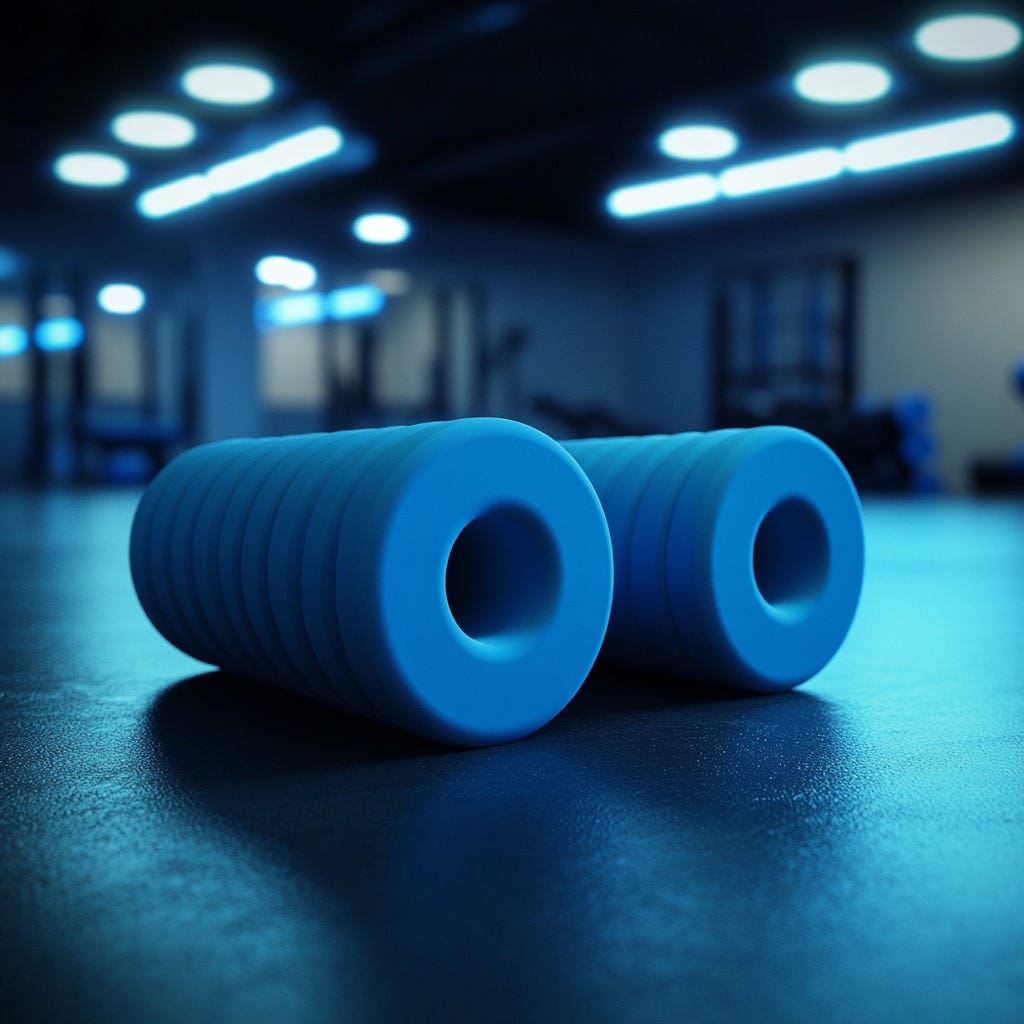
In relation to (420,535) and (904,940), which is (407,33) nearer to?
(420,535)

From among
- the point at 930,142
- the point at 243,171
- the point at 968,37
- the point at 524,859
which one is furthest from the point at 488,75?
the point at 524,859

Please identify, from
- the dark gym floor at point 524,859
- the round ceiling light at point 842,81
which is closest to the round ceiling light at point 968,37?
the round ceiling light at point 842,81

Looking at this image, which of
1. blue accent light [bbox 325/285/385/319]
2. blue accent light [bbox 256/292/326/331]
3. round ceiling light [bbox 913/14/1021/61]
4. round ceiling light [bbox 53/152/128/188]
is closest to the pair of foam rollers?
round ceiling light [bbox 913/14/1021/61]

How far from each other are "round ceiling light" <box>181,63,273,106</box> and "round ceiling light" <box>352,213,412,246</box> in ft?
17.6

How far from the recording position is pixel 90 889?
105 centimetres

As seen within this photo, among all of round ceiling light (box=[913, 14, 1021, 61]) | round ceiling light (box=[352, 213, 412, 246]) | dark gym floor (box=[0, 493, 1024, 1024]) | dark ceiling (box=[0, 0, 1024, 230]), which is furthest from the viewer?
round ceiling light (box=[352, 213, 412, 246])

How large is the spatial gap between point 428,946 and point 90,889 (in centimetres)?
34

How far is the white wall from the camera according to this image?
1188cm

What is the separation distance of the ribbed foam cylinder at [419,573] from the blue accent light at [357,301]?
16143 millimetres

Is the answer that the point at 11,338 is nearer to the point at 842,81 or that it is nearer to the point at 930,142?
the point at 930,142

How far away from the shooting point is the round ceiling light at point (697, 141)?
905 cm

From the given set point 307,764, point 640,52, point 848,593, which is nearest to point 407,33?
point 640,52

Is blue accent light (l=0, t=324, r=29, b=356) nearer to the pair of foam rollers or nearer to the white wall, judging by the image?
the white wall

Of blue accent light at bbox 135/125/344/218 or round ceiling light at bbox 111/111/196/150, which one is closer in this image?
round ceiling light at bbox 111/111/196/150
